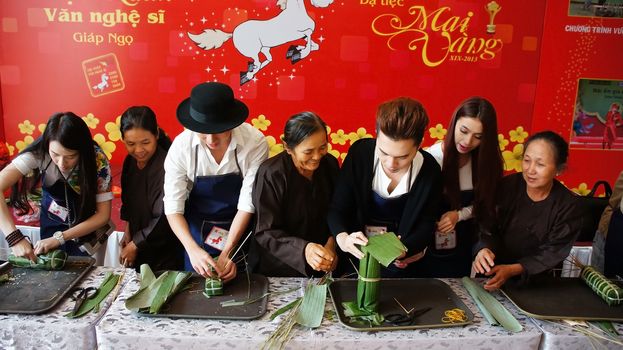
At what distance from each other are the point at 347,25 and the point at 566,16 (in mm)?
1576

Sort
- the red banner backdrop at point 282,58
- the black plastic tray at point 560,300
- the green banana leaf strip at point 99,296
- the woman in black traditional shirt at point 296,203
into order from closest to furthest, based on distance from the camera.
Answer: the green banana leaf strip at point 99,296 → the black plastic tray at point 560,300 → the woman in black traditional shirt at point 296,203 → the red banner backdrop at point 282,58

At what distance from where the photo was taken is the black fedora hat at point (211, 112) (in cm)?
179

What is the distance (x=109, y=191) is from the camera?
2158 millimetres

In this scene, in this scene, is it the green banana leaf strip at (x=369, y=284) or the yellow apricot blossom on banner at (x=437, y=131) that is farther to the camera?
the yellow apricot blossom on banner at (x=437, y=131)

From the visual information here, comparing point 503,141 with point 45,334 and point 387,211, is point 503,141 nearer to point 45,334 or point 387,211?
point 387,211

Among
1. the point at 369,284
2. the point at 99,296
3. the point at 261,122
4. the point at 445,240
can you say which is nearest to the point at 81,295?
the point at 99,296

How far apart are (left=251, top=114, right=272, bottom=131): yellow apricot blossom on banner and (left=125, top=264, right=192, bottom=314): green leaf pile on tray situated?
1834 mm

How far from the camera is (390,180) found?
1.81m

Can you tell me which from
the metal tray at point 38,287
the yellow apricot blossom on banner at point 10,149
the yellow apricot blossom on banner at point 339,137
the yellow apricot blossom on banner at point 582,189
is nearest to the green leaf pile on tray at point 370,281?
the metal tray at point 38,287

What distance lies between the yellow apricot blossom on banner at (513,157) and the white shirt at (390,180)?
6.70 feet

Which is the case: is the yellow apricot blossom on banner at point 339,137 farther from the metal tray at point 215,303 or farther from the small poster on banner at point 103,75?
the metal tray at point 215,303

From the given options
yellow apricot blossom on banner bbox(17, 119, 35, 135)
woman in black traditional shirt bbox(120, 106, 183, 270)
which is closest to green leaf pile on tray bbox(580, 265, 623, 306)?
woman in black traditional shirt bbox(120, 106, 183, 270)

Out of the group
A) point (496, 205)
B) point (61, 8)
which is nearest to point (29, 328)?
point (496, 205)

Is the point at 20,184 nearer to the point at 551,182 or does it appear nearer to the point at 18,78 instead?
the point at 18,78
